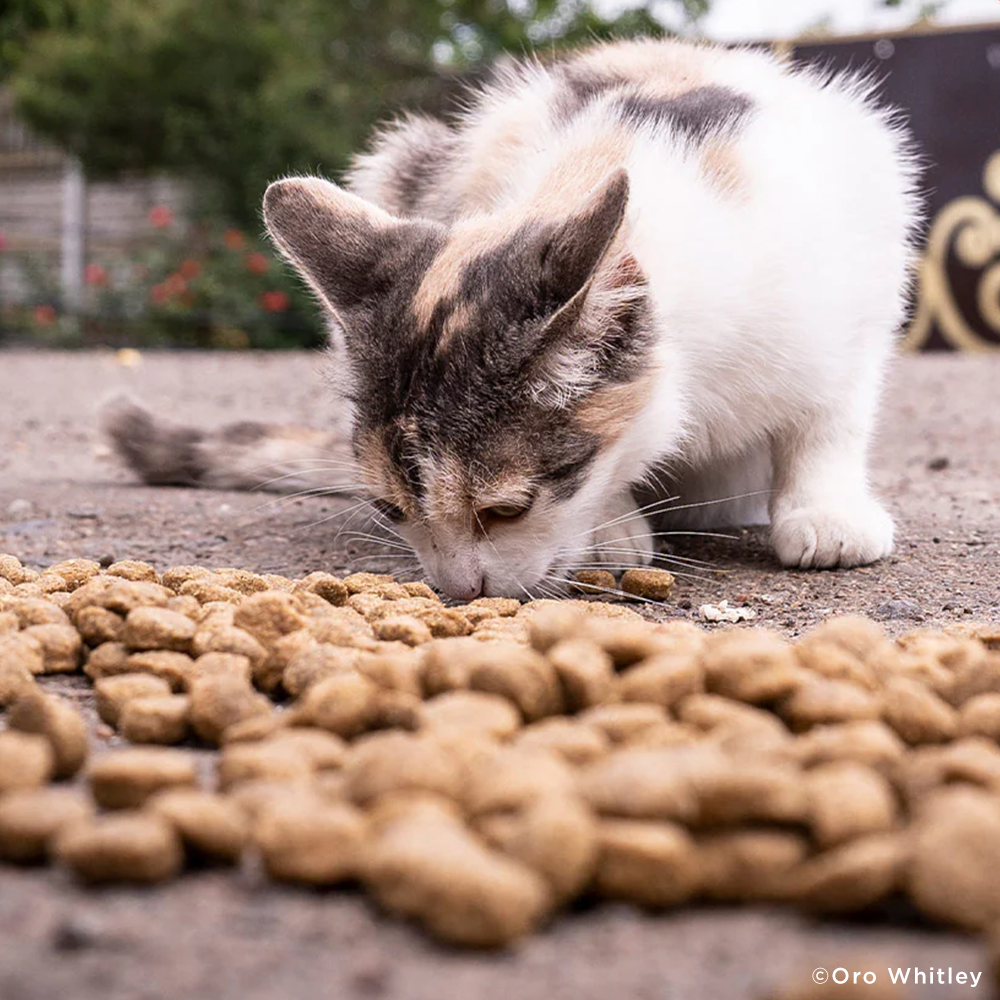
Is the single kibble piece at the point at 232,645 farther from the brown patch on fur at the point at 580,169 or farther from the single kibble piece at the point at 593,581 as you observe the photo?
the brown patch on fur at the point at 580,169

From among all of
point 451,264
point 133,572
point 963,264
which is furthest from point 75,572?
point 963,264

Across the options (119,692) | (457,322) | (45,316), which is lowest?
(45,316)

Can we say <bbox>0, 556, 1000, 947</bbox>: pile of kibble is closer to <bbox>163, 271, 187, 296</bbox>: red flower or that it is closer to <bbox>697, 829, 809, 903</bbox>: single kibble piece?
<bbox>697, 829, 809, 903</bbox>: single kibble piece

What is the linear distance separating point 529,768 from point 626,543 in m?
1.57

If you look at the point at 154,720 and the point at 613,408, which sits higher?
the point at 613,408

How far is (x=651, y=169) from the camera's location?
2684mm

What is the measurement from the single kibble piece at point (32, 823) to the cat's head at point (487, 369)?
1.20 metres

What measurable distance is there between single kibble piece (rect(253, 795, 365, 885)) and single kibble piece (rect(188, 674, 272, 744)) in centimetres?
44

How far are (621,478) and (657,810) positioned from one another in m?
1.47

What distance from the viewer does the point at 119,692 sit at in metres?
1.76

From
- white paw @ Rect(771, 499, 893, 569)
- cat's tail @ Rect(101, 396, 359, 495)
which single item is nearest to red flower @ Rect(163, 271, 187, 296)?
cat's tail @ Rect(101, 396, 359, 495)

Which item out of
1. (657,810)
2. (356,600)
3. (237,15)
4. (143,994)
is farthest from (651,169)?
(237,15)

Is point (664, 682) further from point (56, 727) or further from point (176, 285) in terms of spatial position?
point (176, 285)

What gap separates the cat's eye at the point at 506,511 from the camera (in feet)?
7.87
